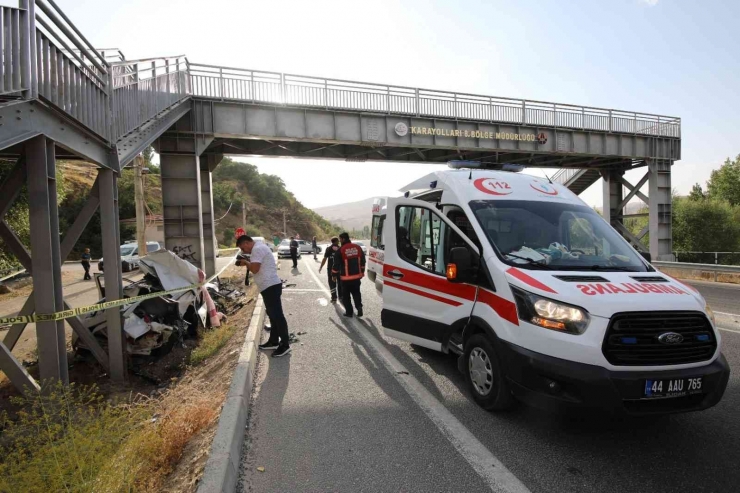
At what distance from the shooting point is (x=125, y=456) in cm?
297

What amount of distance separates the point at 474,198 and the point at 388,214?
4.92ft

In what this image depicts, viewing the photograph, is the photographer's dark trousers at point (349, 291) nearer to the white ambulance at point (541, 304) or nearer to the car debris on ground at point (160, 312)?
the car debris on ground at point (160, 312)

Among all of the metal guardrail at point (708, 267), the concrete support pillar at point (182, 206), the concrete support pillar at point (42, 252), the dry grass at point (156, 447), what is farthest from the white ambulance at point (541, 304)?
the metal guardrail at point (708, 267)

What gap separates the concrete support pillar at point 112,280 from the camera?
5.96 m

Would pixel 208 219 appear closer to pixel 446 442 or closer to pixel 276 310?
pixel 276 310

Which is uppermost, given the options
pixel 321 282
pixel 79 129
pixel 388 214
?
pixel 79 129

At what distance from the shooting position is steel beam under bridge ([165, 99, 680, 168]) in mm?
15695

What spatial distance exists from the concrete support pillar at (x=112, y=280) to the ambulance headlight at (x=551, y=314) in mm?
5511

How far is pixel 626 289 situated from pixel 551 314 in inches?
26.3

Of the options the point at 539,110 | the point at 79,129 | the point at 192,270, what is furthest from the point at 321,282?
the point at 539,110

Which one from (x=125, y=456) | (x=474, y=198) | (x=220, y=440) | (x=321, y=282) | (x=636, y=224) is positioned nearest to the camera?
(x=125, y=456)

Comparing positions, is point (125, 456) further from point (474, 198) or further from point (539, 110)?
point (539, 110)

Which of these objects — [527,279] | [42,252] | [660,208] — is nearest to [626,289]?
[527,279]

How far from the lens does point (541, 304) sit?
338 centimetres
